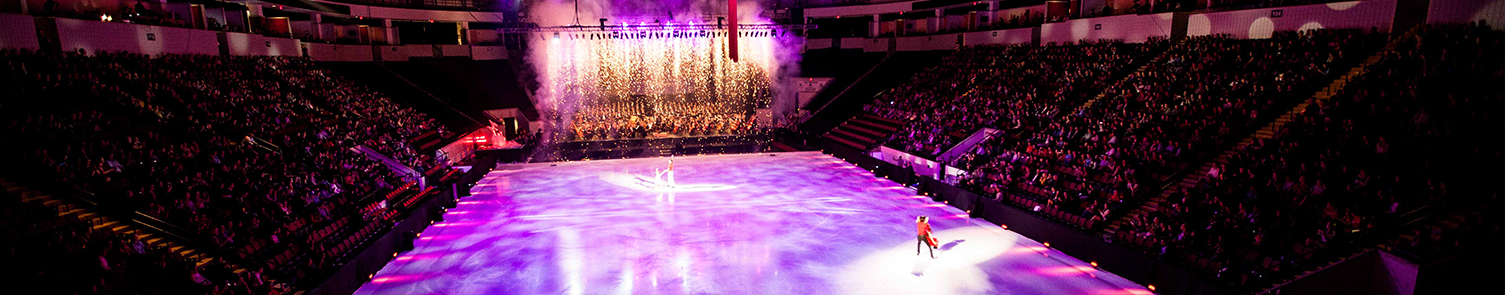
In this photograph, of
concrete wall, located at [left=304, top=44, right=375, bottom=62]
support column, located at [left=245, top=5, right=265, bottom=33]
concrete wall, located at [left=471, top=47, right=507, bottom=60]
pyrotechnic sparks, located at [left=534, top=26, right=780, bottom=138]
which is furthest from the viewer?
concrete wall, located at [left=471, top=47, right=507, bottom=60]

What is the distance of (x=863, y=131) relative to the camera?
28438 mm

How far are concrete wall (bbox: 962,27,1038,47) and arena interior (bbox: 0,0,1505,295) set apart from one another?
393 millimetres

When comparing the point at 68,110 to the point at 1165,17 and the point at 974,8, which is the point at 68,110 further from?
the point at 974,8

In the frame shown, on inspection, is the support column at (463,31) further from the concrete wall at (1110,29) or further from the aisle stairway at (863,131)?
the concrete wall at (1110,29)

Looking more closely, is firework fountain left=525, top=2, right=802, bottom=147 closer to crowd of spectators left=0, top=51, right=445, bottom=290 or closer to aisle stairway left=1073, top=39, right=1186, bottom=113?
crowd of spectators left=0, top=51, right=445, bottom=290

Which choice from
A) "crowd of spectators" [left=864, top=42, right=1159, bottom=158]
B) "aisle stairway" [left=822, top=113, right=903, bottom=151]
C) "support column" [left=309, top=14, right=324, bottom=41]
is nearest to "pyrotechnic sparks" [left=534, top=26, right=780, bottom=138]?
"aisle stairway" [left=822, top=113, right=903, bottom=151]

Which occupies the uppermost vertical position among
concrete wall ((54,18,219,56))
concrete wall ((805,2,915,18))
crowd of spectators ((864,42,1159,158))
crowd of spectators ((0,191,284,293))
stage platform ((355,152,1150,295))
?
concrete wall ((805,2,915,18))

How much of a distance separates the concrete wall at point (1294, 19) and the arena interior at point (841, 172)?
0.22ft

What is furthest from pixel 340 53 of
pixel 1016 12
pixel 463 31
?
pixel 1016 12

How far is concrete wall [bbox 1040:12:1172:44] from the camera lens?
22.8 m

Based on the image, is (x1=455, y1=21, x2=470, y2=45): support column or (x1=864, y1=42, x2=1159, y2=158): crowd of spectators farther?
(x1=455, y1=21, x2=470, y2=45): support column

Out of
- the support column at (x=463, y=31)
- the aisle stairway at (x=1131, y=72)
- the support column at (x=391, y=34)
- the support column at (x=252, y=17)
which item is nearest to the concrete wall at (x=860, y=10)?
the aisle stairway at (x=1131, y=72)

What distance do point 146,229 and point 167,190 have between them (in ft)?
3.58

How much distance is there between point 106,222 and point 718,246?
A: 10.5m
